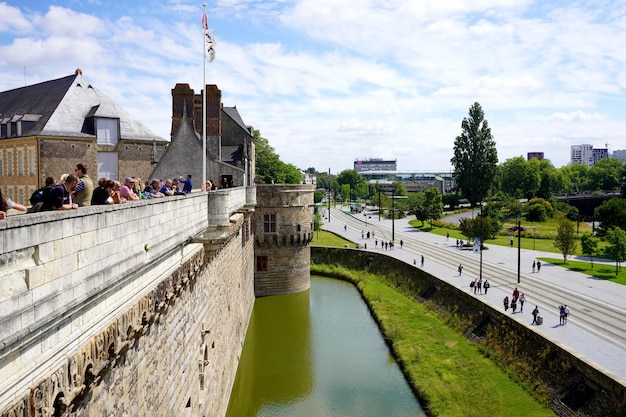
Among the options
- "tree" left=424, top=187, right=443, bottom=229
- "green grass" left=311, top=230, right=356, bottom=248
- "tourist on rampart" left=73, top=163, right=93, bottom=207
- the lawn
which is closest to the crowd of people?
"tourist on rampart" left=73, top=163, right=93, bottom=207

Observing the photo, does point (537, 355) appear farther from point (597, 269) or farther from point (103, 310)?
point (597, 269)

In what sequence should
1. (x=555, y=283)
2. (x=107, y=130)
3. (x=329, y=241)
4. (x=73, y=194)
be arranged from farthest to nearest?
(x=329, y=241) < (x=555, y=283) < (x=107, y=130) < (x=73, y=194)

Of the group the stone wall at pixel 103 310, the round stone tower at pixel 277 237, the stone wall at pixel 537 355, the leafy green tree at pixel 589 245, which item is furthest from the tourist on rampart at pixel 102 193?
the leafy green tree at pixel 589 245

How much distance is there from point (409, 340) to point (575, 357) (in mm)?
8943

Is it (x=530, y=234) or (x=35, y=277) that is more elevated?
(x=35, y=277)

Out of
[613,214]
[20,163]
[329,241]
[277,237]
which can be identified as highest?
[20,163]

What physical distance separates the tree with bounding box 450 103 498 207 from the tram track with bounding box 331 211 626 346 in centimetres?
2584

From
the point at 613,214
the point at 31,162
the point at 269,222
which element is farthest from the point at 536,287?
the point at 613,214

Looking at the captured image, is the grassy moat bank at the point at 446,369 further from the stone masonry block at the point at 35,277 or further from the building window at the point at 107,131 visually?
the stone masonry block at the point at 35,277

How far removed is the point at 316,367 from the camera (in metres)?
23.6

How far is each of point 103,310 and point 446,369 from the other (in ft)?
62.4

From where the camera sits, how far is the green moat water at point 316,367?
19.8 meters

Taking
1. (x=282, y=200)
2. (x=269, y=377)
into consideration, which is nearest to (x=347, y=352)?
(x=269, y=377)

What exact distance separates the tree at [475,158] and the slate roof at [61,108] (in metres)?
64.7
